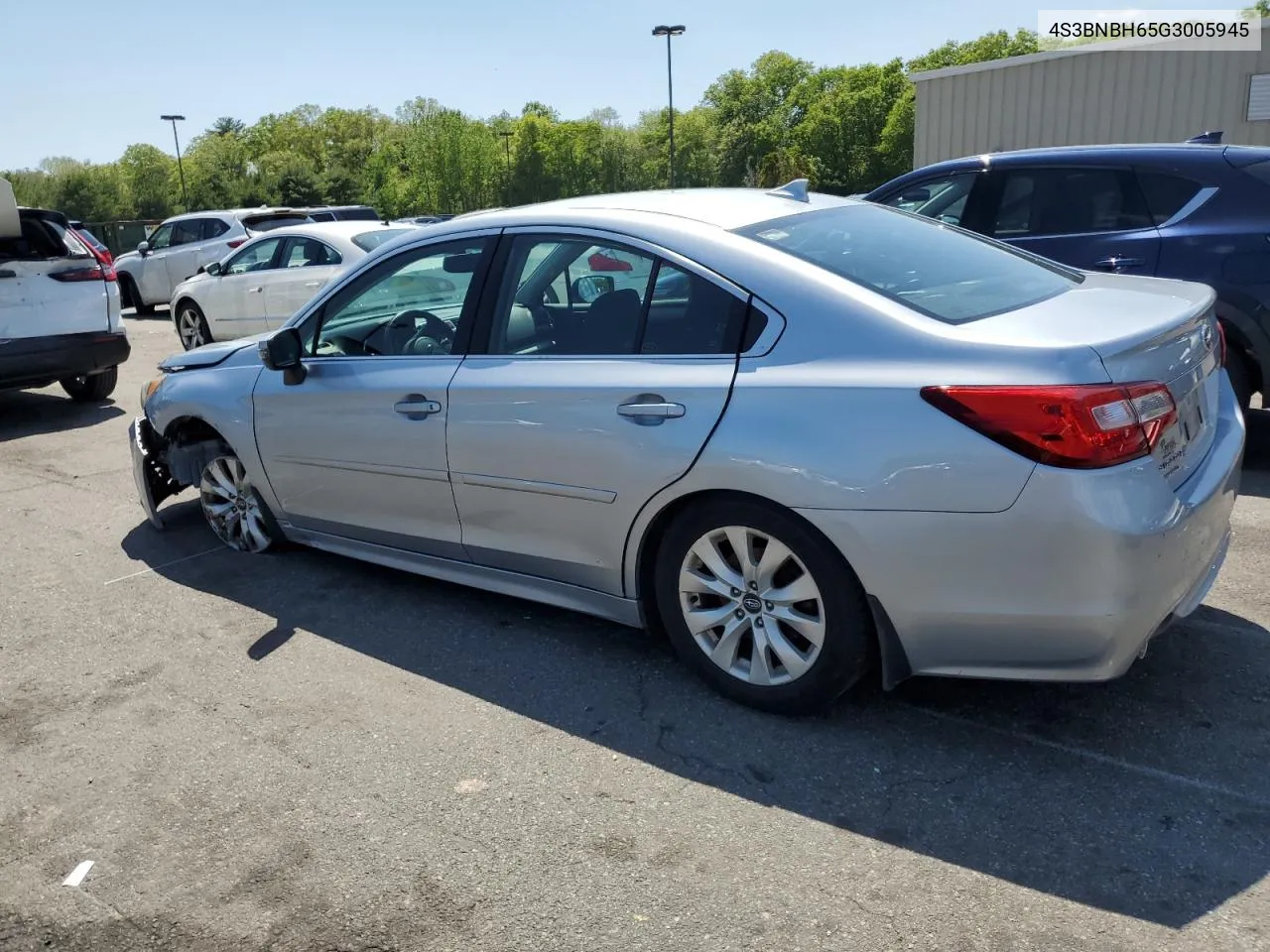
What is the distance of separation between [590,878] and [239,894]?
0.89 meters

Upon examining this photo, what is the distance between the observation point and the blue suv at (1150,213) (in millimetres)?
5652

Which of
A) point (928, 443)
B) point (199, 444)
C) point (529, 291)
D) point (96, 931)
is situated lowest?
point (96, 931)

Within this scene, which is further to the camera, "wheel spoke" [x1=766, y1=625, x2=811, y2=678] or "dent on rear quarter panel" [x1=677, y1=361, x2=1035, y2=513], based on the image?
"wheel spoke" [x1=766, y1=625, x2=811, y2=678]

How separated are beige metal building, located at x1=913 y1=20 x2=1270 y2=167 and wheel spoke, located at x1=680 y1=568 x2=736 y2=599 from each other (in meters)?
16.9

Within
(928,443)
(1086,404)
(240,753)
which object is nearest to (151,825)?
(240,753)

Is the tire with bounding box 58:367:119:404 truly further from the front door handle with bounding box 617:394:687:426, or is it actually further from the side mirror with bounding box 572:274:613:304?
the front door handle with bounding box 617:394:687:426

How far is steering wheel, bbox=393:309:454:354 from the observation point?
411 centimetres

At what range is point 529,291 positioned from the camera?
12.9ft

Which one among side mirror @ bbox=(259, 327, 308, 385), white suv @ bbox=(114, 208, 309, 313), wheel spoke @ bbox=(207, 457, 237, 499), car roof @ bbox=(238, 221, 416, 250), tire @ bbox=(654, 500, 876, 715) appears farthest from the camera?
white suv @ bbox=(114, 208, 309, 313)

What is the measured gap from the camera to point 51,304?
8.64m

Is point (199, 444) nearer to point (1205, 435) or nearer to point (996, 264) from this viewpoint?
point (996, 264)

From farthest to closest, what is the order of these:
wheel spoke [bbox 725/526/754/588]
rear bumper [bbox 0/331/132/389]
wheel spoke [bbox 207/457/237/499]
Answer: rear bumper [bbox 0/331/132/389]
wheel spoke [bbox 207/457/237/499]
wheel spoke [bbox 725/526/754/588]

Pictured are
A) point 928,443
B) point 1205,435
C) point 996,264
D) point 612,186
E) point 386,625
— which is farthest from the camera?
point 612,186

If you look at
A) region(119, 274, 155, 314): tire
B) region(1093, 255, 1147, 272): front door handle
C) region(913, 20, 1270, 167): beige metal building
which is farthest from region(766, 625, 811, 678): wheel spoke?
region(119, 274, 155, 314): tire
